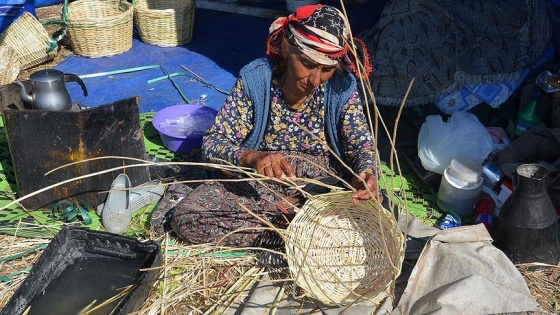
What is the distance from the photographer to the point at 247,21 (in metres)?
6.36

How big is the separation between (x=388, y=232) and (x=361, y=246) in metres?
0.22

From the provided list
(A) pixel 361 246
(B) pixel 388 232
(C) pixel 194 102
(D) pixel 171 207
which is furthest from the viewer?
(C) pixel 194 102

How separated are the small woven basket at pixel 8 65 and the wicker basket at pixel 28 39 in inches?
6.0

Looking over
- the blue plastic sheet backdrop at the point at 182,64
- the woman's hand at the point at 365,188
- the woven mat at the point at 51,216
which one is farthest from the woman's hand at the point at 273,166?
the blue plastic sheet backdrop at the point at 182,64

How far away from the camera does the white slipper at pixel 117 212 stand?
335 cm

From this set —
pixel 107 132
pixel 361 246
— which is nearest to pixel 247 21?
pixel 107 132

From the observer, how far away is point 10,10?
5.62 meters

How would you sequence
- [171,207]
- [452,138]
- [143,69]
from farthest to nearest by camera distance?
[143,69] < [452,138] < [171,207]

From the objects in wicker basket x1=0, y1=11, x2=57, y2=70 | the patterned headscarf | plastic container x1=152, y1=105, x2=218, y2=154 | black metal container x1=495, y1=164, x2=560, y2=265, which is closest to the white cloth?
black metal container x1=495, y1=164, x2=560, y2=265

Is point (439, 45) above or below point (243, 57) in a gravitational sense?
above

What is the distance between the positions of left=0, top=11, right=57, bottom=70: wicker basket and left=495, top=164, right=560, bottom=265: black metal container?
3907 millimetres

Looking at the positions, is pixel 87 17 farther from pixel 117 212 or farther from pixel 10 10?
pixel 117 212

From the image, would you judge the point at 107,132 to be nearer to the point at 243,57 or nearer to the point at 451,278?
the point at 451,278

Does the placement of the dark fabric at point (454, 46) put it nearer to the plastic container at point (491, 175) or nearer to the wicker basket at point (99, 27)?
the plastic container at point (491, 175)
